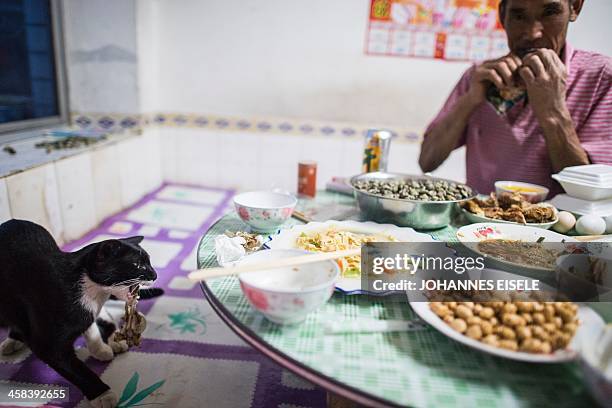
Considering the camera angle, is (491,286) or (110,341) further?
(110,341)

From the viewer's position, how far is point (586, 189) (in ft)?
4.19

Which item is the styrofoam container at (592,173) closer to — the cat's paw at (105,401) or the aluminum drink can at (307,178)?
the aluminum drink can at (307,178)

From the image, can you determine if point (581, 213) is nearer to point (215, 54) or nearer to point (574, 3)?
point (574, 3)

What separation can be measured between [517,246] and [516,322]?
0.42 metres

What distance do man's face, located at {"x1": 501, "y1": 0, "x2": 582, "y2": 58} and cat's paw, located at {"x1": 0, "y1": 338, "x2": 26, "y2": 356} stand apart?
7.59 ft

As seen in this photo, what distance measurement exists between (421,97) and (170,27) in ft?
7.15

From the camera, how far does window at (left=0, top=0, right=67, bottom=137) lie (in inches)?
98.7

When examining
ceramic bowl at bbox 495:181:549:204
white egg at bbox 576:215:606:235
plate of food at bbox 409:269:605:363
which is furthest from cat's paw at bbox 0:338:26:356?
white egg at bbox 576:215:606:235

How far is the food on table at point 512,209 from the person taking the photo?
127cm

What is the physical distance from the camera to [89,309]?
122cm

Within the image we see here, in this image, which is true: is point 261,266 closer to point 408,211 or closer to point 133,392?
point 408,211

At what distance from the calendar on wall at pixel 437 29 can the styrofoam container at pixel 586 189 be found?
217 centimetres

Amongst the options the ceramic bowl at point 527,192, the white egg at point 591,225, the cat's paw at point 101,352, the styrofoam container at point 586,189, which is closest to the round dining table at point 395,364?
the white egg at point 591,225

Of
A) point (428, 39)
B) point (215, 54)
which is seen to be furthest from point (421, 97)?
point (215, 54)
